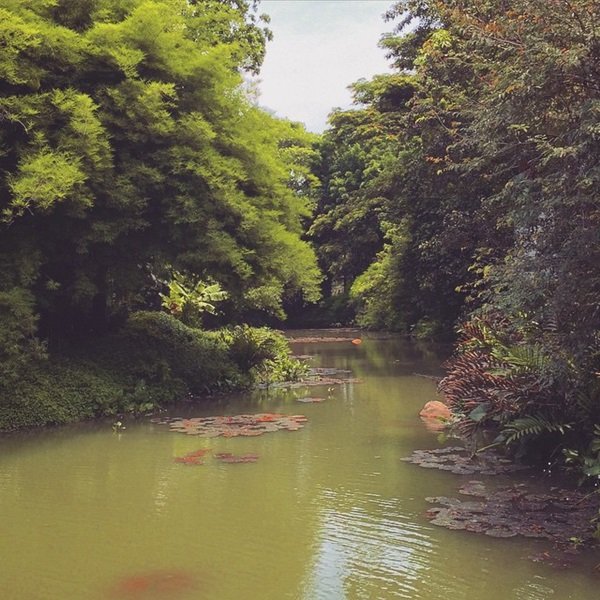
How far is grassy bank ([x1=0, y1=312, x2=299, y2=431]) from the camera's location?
9680 millimetres

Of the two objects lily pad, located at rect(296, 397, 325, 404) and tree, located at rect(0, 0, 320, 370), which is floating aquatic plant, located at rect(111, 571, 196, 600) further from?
lily pad, located at rect(296, 397, 325, 404)

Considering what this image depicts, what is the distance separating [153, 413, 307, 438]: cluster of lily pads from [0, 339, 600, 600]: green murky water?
261 millimetres

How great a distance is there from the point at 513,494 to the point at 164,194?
22.9ft

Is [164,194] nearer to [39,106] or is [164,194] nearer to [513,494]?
[39,106]

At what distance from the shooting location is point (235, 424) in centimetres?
963

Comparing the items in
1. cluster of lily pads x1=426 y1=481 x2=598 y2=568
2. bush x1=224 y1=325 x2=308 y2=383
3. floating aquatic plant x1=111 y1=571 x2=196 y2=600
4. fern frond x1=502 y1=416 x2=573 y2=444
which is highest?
bush x1=224 y1=325 x2=308 y2=383

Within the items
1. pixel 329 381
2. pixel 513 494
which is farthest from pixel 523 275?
pixel 329 381

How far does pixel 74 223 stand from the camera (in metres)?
10.1

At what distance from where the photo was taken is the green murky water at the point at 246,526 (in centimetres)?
439

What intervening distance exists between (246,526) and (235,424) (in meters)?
4.09

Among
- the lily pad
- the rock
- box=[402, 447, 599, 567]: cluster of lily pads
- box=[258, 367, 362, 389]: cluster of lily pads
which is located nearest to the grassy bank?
box=[258, 367, 362, 389]: cluster of lily pads

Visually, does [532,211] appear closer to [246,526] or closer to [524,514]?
[524,514]

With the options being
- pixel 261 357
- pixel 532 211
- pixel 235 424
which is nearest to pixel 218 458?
pixel 235 424

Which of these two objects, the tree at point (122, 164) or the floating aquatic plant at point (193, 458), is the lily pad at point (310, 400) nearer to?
the tree at point (122, 164)
